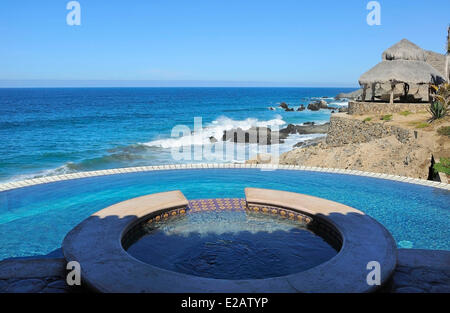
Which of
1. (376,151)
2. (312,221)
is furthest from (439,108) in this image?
(312,221)

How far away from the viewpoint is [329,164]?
55.3 feet

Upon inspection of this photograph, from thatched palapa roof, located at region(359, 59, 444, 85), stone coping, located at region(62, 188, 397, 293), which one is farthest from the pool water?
thatched palapa roof, located at region(359, 59, 444, 85)

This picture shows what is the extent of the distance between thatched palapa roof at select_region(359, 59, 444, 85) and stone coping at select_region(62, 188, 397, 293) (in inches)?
599

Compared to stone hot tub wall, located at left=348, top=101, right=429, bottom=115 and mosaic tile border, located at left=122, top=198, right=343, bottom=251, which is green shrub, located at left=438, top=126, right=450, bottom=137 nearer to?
stone hot tub wall, located at left=348, top=101, right=429, bottom=115

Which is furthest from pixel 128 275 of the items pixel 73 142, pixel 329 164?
pixel 73 142

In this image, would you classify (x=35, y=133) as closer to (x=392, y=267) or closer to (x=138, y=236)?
(x=138, y=236)

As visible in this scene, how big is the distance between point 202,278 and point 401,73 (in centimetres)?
1959

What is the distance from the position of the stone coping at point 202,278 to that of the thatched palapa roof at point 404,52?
17472 millimetres

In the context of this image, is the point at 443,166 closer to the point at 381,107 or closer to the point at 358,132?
the point at 358,132

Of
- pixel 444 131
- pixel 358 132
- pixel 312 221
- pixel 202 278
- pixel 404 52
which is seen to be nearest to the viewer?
pixel 202 278

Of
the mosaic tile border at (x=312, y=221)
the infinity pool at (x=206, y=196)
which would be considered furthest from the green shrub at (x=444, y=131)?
the mosaic tile border at (x=312, y=221)

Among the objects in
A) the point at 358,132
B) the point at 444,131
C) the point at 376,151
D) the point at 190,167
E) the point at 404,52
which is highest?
the point at 404,52

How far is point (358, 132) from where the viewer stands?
19.1 m

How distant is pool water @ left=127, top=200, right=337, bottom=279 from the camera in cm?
581
